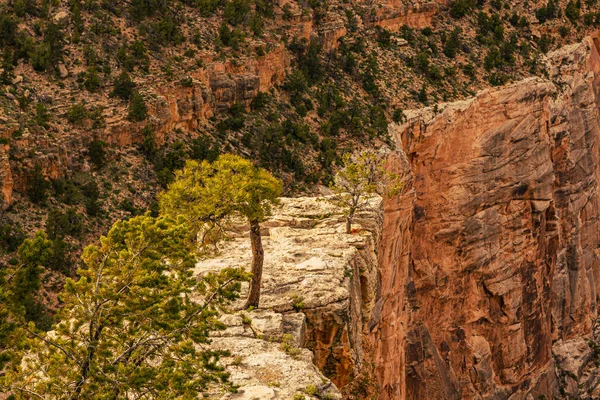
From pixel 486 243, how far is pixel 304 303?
167 feet

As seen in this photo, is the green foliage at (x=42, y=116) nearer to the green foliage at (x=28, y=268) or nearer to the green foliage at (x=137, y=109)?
→ the green foliage at (x=137, y=109)

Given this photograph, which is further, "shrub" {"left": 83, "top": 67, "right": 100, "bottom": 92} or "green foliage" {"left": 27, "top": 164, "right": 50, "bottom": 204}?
"shrub" {"left": 83, "top": 67, "right": 100, "bottom": 92}

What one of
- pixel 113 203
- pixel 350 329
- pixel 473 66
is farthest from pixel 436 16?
pixel 350 329

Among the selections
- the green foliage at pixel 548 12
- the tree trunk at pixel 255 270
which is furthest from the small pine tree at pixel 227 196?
the green foliage at pixel 548 12

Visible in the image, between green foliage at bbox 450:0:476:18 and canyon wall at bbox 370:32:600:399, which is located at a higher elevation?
green foliage at bbox 450:0:476:18

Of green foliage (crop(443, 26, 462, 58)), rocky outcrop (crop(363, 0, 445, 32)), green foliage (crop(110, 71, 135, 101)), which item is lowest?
green foliage (crop(110, 71, 135, 101))

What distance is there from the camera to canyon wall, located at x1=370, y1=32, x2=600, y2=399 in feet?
252

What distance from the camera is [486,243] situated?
7956 centimetres

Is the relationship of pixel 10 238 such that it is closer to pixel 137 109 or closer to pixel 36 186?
pixel 36 186

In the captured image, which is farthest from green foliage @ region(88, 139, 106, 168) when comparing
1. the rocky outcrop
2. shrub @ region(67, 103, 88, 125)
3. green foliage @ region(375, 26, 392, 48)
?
the rocky outcrop

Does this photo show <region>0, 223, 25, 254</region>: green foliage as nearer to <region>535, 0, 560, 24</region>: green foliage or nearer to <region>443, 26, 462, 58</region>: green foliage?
<region>443, 26, 462, 58</region>: green foliage

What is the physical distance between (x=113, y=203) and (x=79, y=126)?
649cm

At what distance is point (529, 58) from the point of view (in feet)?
307

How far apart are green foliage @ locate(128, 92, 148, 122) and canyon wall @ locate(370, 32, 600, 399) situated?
20.3 m
